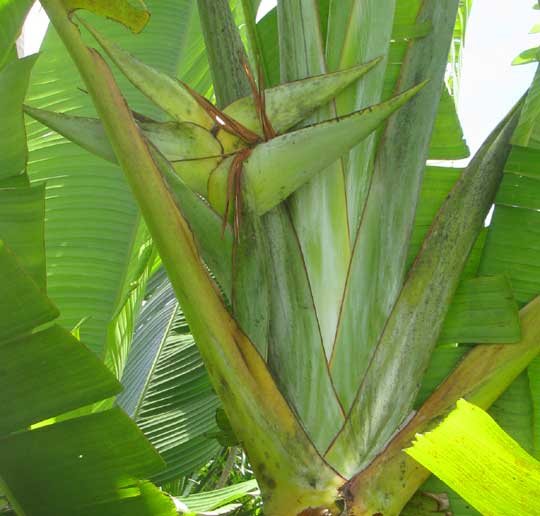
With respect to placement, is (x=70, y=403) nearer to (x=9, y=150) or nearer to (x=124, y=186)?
(x=9, y=150)

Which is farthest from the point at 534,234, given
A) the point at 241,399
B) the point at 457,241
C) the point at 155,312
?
the point at 155,312

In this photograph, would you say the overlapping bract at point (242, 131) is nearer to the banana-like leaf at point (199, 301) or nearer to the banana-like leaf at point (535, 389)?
the banana-like leaf at point (199, 301)

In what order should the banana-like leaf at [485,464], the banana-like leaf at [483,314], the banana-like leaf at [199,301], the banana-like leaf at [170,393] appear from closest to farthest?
the banana-like leaf at [485,464] → the banana-like leaf at [199,301] → the banana-like leaf at [483,314] → the banana-like leaf at [170,393]

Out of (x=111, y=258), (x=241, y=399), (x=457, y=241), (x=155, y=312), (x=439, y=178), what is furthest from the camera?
(x=155, y=312)

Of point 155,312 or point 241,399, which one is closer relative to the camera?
point 241,399

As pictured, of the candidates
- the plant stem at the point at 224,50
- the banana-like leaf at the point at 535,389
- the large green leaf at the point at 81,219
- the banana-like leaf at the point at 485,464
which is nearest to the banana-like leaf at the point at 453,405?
the banana-like leaf at the point at 535,389

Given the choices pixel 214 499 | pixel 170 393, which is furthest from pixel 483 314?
pixel 170 393
